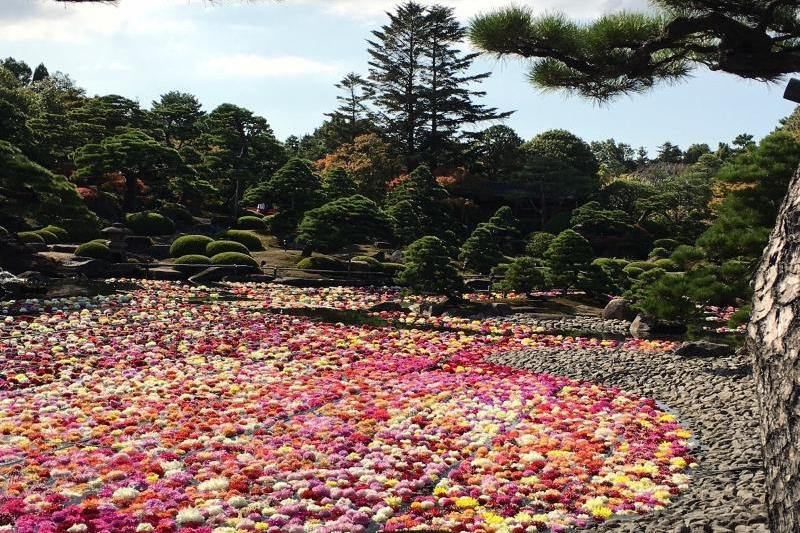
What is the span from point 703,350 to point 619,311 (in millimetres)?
7508

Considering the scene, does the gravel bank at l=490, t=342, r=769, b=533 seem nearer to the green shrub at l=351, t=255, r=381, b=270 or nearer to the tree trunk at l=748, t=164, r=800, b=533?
the tree trunk at l=748, t=164, r=800, b=533

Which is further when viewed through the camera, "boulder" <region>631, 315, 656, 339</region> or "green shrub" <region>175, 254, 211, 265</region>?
"green shrub" <region>175, 254, 211, 265</region>

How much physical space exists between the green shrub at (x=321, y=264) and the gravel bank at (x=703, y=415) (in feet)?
62.3

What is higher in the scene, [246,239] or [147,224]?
[147,224]

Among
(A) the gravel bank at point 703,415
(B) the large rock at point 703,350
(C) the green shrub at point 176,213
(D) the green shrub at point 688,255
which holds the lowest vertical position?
(A) the gravel bank at point 703,415

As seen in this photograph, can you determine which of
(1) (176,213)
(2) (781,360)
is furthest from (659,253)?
(2) (781,360)

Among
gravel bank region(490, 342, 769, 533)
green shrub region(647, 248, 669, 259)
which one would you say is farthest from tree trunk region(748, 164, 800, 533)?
green shrub region(647, 248, 669, 259)

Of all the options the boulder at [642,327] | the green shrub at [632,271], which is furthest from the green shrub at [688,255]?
the green shrub at [632,271]

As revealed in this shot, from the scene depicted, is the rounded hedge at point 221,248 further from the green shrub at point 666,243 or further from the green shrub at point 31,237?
the green shrub at point 666,243

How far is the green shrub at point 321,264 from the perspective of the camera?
103 ft

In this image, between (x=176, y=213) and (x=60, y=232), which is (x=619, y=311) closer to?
(x=60, y=232)

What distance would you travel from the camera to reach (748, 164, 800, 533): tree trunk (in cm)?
149

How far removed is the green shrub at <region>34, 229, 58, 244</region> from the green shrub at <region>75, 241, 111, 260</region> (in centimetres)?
462

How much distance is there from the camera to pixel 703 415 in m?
9.02
